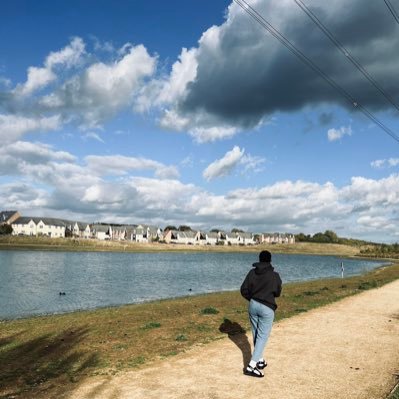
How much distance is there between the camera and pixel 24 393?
339 inches

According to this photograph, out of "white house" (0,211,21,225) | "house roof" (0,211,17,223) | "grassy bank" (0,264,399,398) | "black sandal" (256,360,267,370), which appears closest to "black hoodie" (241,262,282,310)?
"black sandal" (256,360,267,370)

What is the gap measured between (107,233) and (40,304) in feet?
546

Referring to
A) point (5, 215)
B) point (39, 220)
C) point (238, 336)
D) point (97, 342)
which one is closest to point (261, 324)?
point (238, 336)

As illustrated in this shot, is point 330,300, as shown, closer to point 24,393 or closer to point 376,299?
point 376,299

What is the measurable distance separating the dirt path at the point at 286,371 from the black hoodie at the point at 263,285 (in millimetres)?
1713

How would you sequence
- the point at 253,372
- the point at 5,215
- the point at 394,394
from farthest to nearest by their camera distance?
1. the point at 5,215
2. the point at 253,372
3. the point at 394,394

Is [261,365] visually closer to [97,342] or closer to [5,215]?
[97,342]

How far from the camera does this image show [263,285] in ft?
30.9

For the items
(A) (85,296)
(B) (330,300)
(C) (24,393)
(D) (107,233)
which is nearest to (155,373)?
(C) (24,393)

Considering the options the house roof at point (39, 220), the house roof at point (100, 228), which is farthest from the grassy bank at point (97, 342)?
the house roof at point (100, 228)

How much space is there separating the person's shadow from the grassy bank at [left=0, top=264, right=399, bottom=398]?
0.04 meters

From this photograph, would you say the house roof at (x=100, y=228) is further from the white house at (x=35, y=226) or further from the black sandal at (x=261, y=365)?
the black sandal at (x=261, y=365)

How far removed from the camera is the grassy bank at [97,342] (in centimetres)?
973

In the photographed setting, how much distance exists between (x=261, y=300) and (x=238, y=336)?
4.78 meters
